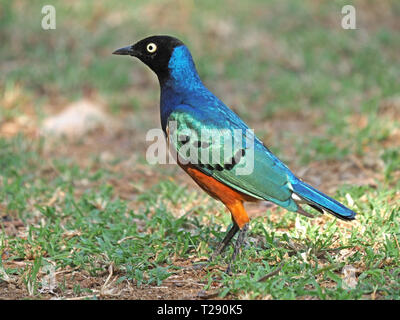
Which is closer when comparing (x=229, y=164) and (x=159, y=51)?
(x=229, y=164)

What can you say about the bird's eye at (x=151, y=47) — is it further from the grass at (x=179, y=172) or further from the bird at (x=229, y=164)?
the grass at (x=179, y=172)

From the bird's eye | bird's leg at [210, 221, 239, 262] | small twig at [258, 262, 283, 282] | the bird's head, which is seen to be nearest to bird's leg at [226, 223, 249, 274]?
bird's leg at [210, 221, 239, 262]

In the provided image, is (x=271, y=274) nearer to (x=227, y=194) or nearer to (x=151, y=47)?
(x=227, y=194)

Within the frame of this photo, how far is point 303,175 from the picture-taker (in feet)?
18.8

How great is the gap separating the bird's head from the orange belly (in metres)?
0.73

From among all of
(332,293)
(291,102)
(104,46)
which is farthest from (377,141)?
(104,46)

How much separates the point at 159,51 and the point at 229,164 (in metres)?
1.05

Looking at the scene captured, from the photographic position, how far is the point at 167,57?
4.26m

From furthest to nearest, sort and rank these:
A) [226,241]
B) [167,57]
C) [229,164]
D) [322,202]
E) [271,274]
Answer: [167,57] < [226,241] < [229,164] < [322,202] < [271,274]

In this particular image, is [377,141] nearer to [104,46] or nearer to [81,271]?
[81,271]

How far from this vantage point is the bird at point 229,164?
3.75 m

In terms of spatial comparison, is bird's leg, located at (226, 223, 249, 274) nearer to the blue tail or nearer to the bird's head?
the blue tail

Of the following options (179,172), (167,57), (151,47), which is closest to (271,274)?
(167,57)

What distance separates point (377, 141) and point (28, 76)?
4437mm
